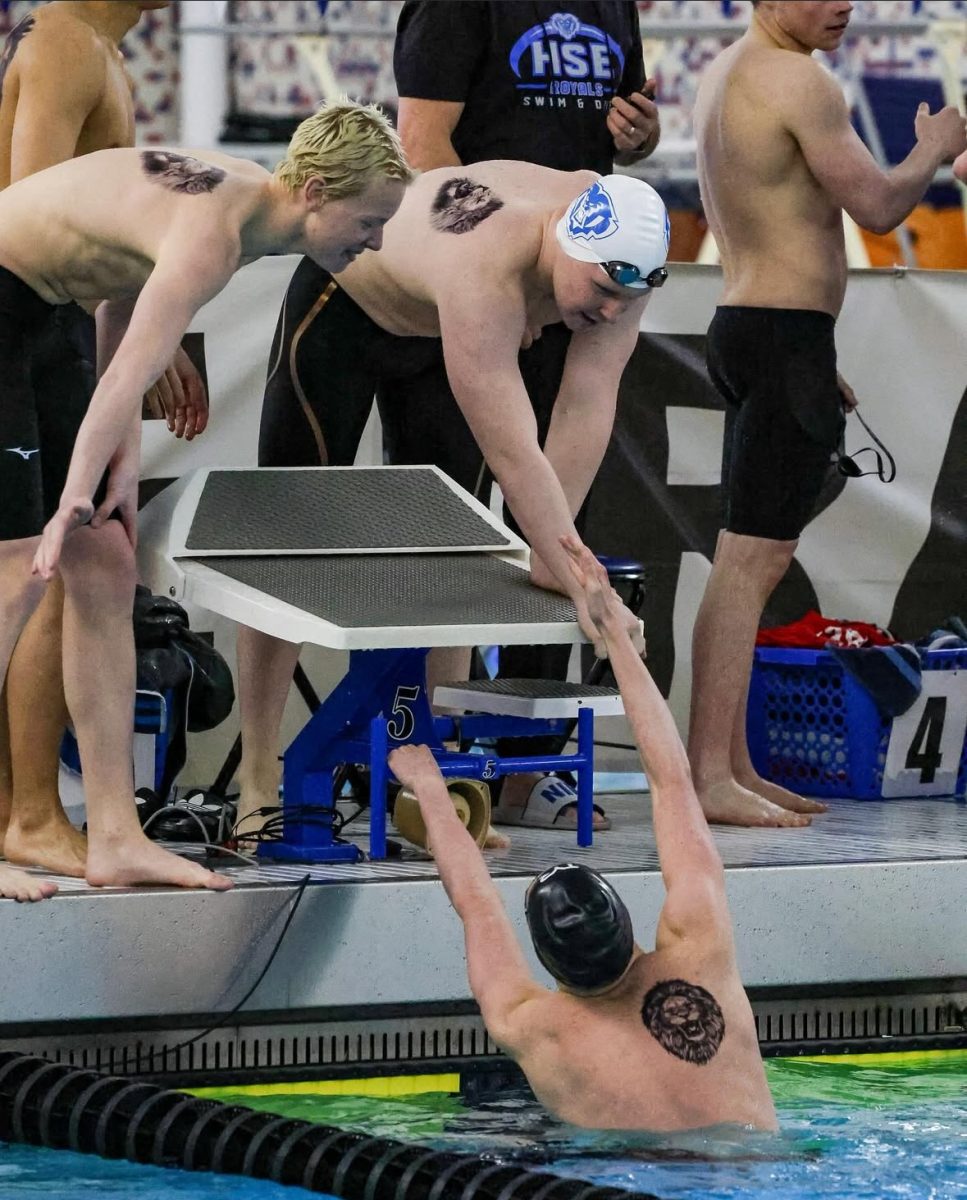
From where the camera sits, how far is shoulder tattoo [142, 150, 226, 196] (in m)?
3.28

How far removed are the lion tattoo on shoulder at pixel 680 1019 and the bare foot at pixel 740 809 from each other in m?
1.43

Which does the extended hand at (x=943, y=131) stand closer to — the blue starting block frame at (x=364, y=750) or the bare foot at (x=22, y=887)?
the blue starting block frame at (x=364, y=750)

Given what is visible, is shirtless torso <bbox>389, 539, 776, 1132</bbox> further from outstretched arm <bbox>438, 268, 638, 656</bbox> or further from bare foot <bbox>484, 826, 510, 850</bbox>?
bare foot <bbox>484, 826, 510, 850</bbox>

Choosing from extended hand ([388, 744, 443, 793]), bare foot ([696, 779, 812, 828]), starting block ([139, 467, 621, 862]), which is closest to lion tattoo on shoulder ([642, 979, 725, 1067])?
extended hand ([388, 744, 443, 793])

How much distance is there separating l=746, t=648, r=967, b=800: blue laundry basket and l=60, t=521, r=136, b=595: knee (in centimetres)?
204

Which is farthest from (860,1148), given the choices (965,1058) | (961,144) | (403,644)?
(961,144)

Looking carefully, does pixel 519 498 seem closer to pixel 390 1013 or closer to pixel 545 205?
pixel 545 205

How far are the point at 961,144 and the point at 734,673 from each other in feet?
4.16

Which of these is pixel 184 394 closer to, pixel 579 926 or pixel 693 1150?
pixel 579 926

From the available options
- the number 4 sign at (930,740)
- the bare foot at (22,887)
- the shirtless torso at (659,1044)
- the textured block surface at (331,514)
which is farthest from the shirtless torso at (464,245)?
the number 4 sign at (930,740)

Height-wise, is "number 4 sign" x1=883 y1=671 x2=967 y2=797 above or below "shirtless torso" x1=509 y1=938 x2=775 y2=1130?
below

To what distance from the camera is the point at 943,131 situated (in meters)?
4.22

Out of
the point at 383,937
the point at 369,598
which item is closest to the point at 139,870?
the point at 383,937

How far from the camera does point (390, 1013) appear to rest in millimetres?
3545
